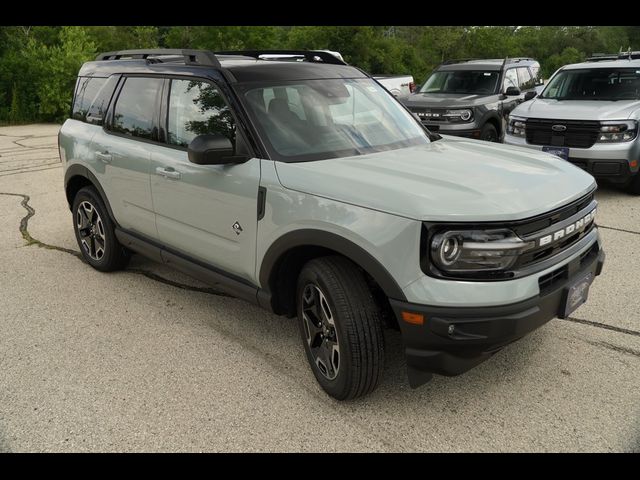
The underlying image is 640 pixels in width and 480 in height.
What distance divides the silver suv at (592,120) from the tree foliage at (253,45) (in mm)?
14582

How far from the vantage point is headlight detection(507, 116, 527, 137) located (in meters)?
7.89

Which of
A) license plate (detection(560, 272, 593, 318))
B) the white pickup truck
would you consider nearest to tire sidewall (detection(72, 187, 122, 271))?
license plate (detection(560, 272, 593, 318))

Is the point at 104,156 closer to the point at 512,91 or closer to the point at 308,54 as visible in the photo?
the point at 308,54

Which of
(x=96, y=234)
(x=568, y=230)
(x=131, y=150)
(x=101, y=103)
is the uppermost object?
(x=101, y=103)

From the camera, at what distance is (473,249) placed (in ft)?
8.59

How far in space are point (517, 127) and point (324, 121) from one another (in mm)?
5215

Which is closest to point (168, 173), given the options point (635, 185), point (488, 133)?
point (635, 185)

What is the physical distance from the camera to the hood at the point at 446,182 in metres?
2.65

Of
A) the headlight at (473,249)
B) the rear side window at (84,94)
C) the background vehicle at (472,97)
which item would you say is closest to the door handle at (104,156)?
the rear side window at (84,94)

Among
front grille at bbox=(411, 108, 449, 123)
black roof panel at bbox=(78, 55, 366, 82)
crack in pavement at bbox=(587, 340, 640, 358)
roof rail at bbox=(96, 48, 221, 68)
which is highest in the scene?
roof rail at bbox=(96, 48, 221, 68)

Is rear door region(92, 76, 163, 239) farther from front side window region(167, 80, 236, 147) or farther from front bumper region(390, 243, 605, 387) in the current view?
front bumper region(390, 243, 605, 387)

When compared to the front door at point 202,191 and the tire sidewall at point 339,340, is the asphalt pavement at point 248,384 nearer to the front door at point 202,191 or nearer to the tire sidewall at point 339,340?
the tire sidewall at point 339,340
